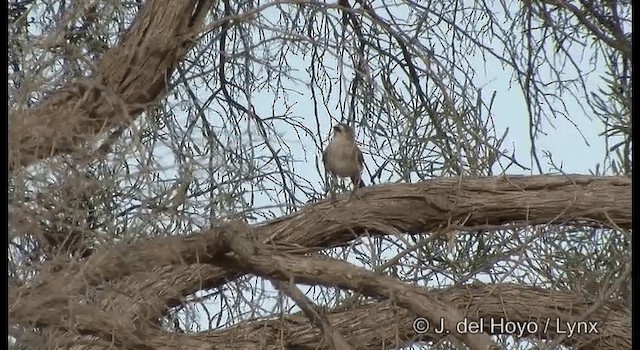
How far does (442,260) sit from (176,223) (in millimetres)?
1161

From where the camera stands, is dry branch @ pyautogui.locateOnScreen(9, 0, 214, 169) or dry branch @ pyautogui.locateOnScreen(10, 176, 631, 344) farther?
dry branch @ pyautogui.locateOnScreen(10, 176, 631, 344)

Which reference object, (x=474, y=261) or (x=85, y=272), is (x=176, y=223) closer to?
(x=85, y=272)

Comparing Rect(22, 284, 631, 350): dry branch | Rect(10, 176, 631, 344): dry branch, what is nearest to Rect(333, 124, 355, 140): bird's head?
Rect(10, 176, 631, 344): dry branch

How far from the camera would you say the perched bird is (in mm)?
4312

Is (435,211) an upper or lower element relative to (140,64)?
lower

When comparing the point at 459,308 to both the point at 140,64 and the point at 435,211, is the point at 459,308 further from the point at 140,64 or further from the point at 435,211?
the point at 140,64

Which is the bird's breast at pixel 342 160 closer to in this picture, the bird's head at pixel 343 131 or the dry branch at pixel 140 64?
the bird's head at pixel 343 131

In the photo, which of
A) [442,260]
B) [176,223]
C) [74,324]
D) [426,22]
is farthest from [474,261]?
[74,324]

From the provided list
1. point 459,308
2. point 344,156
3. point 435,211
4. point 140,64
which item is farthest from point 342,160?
point 140,64

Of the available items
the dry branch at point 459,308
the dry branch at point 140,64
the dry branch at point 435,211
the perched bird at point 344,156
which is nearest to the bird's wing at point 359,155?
the perched bird at point 344,156

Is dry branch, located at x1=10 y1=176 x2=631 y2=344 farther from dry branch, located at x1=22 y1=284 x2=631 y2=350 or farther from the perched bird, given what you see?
the perched bird

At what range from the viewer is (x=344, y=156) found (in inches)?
171

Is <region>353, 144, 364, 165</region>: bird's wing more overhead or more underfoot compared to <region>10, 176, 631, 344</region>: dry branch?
more overhead

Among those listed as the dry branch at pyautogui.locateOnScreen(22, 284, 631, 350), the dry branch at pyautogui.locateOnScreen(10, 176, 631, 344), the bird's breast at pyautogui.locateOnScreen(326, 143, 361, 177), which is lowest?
the dry branch at pyautogui.locateOnScreen(22, 284, 631, 350)
